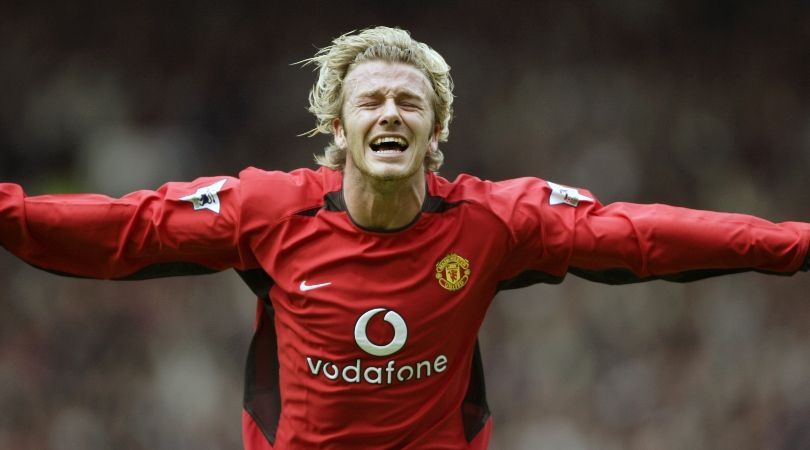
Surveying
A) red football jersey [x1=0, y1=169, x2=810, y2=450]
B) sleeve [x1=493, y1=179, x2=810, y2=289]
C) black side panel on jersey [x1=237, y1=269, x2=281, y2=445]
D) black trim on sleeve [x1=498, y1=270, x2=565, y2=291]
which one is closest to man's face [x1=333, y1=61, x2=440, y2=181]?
red football jersey [x1=0, y1=169, x2=810, y2=450]

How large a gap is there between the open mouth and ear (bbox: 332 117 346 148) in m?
0.16

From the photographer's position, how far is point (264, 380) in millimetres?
3525

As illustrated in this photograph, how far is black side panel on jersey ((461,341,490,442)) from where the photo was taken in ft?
11.4

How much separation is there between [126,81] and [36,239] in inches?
93.7

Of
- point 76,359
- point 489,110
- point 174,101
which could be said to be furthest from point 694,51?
point 76,359

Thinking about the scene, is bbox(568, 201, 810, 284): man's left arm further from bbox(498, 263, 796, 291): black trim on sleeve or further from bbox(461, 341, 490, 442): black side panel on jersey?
bbox(461, 341, 490, 442): black side panel on jersey

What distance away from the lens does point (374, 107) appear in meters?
3.22

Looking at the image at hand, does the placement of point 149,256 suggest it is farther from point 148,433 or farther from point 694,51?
point 694,51

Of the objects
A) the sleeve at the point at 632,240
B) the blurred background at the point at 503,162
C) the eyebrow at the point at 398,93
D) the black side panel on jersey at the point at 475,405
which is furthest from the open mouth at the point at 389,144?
the blurred background at the point at 503,162

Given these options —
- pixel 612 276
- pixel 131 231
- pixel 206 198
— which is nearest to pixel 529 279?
pixel 612 276

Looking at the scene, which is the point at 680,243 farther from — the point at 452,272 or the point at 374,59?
the point at 374,59

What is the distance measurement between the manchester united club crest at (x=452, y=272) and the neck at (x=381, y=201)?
147 mm

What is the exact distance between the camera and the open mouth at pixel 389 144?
10.4 ft

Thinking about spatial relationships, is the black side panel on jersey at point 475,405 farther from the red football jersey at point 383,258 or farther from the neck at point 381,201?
the neck at point 381,201
